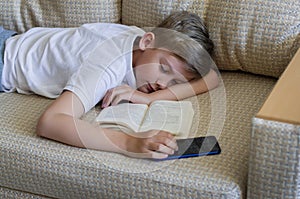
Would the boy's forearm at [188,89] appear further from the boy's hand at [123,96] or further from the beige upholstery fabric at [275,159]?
the beige upholstery fabric at [275,159]

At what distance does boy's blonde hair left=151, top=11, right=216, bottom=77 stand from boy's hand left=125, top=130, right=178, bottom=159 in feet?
1.09

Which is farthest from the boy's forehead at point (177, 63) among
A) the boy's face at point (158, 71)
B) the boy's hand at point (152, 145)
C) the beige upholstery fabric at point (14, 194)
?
the beige upholstery fabric at point (14, 194)

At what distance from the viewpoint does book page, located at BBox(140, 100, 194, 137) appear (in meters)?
1.50

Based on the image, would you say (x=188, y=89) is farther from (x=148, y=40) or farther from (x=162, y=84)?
(x=148, y=40)

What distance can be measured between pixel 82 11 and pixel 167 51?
445 mm

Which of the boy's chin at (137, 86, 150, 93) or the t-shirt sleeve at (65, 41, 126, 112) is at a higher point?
the t-shirt sleeve at (65, 41, 126, 112)

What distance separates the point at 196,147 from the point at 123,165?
0.20m

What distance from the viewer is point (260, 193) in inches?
50.8

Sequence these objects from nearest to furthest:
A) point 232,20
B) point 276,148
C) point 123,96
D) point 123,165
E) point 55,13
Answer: point 276,148 < point 123,165 < point 123,96 < point 232,20 < point 55,13

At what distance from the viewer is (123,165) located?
1372mm

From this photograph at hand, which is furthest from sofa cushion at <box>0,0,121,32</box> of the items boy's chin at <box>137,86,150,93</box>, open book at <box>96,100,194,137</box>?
open book at <box>96,100,194,137</box>

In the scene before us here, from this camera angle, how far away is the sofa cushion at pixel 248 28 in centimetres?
170

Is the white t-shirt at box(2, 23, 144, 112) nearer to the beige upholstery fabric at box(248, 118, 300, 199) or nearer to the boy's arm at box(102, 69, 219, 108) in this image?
the boy's arm at box(102, 69, 219, 108)

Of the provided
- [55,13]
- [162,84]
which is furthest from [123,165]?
[55,13]
